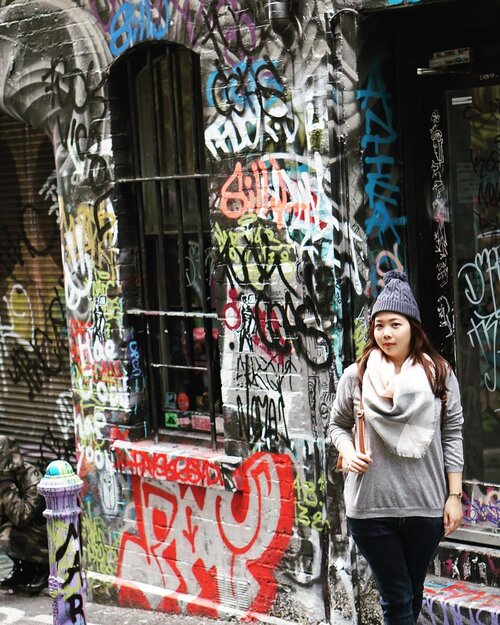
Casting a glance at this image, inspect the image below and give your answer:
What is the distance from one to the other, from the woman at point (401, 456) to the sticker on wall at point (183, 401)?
2.73 metres

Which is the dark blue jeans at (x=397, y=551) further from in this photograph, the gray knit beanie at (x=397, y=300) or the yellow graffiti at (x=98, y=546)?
the yellow graffiti at (x=98, y=546)

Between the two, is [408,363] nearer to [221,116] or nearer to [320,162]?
[320,162]

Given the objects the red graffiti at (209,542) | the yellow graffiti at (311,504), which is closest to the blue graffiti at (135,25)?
the red graffiti at (209,542)

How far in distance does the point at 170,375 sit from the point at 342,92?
92.3 inches

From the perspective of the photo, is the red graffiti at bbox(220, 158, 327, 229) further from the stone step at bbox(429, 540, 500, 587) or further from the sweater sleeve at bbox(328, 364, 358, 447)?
the stone step at bbox(429, 540, 500, 587)

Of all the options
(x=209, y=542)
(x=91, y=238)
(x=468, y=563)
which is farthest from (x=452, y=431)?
(x=91, y=238)

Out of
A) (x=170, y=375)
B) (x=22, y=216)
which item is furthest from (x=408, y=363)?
(x=22, y=216)

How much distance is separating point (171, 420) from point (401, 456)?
10.3 ft

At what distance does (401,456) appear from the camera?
4.96 meters

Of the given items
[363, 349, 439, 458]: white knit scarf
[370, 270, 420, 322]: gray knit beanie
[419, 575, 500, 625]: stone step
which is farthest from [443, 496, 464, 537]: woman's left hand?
[419, 575, 500, 625]: stone step

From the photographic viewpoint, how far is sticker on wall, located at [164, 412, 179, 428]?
7.85m

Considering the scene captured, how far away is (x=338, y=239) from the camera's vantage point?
652 centimetres

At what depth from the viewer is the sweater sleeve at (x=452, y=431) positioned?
5.07 meters

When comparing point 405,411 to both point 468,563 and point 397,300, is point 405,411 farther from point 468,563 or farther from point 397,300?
point 468,563
